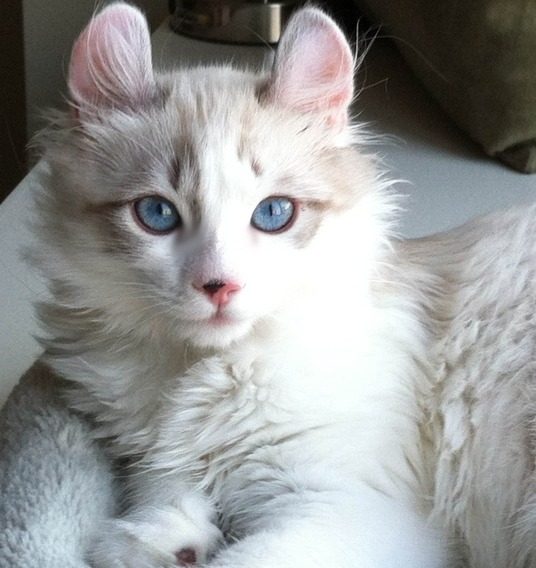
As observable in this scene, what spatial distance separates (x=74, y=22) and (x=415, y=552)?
2.27 metres

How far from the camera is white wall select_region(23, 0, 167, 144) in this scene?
2.66 m

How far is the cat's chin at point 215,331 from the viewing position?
1.07 meters

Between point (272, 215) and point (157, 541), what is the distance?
17.4 inches

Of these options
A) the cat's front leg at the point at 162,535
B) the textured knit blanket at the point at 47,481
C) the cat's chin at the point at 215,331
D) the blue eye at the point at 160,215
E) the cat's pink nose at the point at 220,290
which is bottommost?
the textured knit blanket at the point at 47,481

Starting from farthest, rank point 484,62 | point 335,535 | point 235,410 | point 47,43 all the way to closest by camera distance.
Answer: point 47,43 → point 484,62 → point 235,410 → point 335,535

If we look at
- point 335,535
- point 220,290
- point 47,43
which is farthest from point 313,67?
point 47,43

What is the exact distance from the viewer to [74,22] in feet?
9.16

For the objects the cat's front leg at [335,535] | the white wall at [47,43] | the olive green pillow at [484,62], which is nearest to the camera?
the cat's front leg at [335,535]

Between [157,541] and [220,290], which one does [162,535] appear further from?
[220,290]

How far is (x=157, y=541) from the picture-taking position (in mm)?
1052

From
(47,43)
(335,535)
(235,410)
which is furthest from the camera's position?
(47,43)

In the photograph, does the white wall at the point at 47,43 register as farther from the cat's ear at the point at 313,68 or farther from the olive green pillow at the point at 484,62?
the cat's ear at the point at 313,68

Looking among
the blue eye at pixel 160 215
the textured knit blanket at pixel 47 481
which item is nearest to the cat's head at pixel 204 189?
the blue eye at pixel 160 215

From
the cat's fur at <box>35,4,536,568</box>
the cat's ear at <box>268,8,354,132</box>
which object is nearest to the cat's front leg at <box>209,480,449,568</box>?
the cat's fur at <box>35,4,536,568</box>
